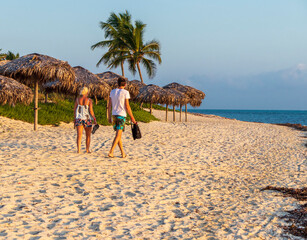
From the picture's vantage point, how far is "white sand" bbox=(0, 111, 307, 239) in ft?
11.4

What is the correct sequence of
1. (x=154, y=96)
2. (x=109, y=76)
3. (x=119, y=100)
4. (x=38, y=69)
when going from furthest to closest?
(x=154, y=96), (x=109, y=76), (x=38, y=69), (x=119, y=100)

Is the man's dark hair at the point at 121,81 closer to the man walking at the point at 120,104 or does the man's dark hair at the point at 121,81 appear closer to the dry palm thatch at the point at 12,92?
the man walking at the point at 120,104

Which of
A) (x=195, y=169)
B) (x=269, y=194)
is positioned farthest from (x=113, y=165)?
(x=269, y=194)

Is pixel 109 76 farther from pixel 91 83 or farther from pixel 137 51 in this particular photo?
pixel 137 51

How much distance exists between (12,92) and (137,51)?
19802mm

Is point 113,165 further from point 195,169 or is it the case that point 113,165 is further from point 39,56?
point 39,56

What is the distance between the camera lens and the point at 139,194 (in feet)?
15.5

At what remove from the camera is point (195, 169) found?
6738 mm

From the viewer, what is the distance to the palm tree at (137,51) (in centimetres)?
2895

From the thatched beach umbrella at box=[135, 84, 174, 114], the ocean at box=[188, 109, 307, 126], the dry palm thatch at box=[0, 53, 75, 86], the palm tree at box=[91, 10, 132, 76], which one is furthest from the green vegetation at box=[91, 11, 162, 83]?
the ocean at box=[188, 109, 307, 126]

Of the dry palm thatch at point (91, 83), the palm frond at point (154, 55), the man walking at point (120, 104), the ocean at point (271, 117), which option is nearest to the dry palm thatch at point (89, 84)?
the dry palm thatch at point (91, 83)

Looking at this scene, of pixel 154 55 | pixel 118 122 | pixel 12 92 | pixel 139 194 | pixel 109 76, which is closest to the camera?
pixel 139 194

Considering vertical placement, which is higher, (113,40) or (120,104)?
(113,40)

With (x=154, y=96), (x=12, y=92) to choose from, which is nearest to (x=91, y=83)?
(x=12, y=92)
